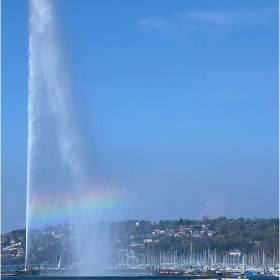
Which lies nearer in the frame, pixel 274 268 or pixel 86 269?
pixel 86 269

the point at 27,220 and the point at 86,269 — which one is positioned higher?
the point at 27,220

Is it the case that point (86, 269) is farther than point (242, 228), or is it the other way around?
point (242, 228)

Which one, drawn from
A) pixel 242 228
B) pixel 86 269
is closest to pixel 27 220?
pixel 86 269

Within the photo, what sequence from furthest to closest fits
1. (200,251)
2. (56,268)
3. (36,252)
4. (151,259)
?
(200,251), (151,259), (56,268), (36,252)

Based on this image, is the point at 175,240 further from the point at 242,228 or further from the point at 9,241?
the point at 9,241

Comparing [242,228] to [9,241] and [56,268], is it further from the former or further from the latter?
[56,268]

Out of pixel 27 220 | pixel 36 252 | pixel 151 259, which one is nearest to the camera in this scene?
pixel 27 220

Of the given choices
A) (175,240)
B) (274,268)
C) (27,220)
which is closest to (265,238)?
(175,240)

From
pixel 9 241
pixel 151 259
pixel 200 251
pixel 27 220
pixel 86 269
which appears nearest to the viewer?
pixel 27 220

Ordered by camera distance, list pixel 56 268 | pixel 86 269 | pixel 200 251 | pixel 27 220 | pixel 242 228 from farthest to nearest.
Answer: pixel 242 228, pixel 200 251, pixel 56 268, pixel 86 269, pixel 27 220
